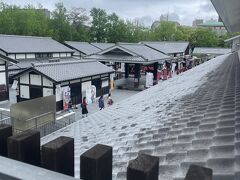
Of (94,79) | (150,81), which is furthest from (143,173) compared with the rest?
(150,81)

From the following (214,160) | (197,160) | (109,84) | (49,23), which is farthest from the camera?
(49,23)

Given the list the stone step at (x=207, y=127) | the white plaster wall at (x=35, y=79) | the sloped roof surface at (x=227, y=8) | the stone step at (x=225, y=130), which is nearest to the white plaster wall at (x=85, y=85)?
the white plaster wall at (x=35, y=79)

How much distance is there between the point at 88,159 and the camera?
4.17ft

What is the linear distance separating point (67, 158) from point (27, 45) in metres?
28.2

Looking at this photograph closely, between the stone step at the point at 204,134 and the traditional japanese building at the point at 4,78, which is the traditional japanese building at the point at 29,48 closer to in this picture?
the traditional japanese building at the point at 4,78

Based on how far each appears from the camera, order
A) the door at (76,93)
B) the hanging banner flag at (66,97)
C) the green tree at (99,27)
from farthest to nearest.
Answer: the green tree at (99,27), the door at (76,93), the hanging banner flag at (66,97)

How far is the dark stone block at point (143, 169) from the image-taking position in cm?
114

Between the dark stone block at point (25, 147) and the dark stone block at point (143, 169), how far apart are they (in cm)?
58

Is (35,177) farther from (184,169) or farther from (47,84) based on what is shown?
(47,84)

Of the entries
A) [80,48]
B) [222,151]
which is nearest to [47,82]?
[222,151]

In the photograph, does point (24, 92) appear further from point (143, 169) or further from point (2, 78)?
point (143, 169)

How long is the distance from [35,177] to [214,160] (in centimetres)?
133

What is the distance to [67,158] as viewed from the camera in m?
1.48

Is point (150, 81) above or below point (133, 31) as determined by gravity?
below
